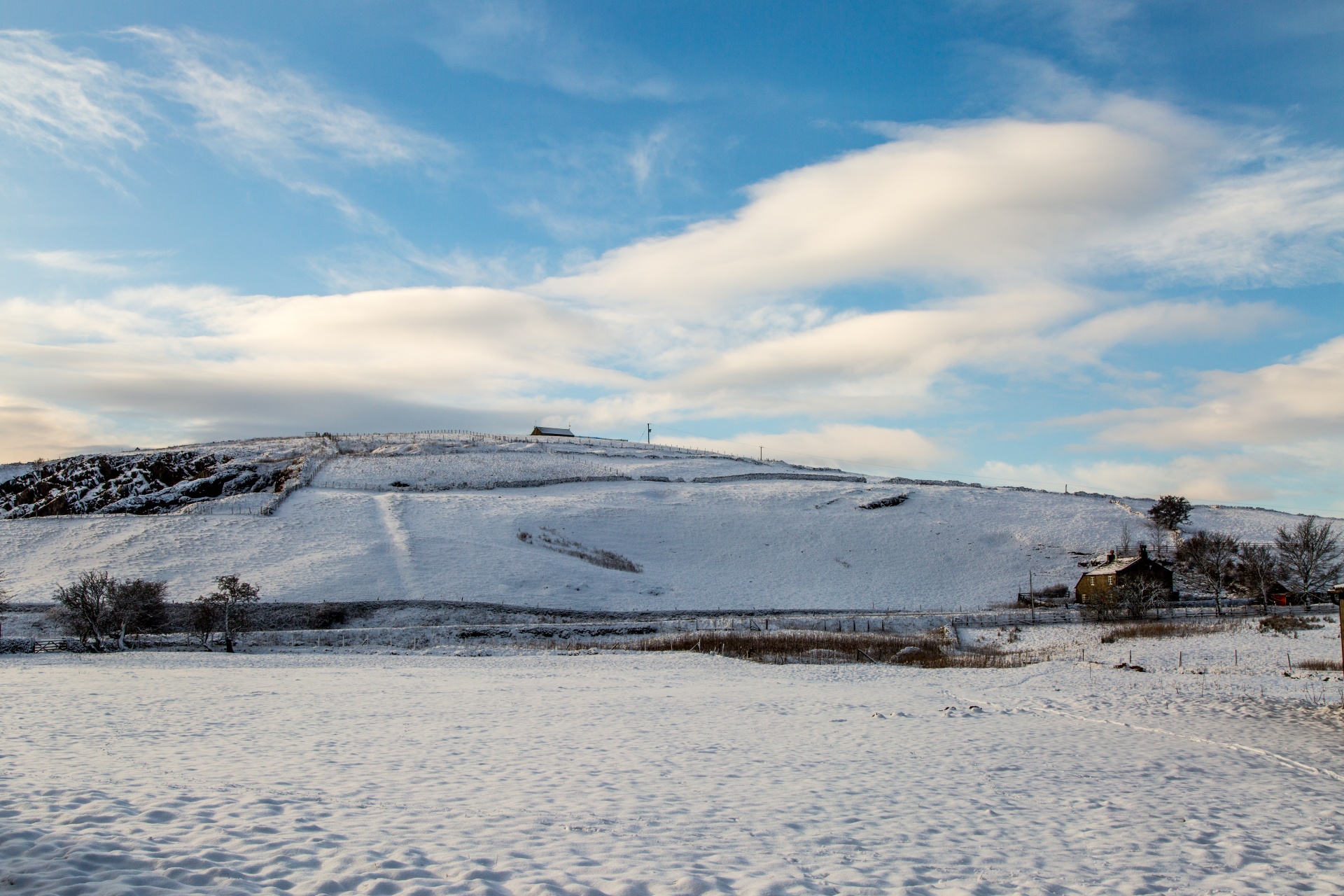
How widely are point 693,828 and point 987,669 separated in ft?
75.5

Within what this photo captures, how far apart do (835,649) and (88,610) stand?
33.2 m

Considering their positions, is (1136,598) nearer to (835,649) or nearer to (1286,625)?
(1286,625)

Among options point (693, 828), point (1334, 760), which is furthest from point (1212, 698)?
point (693, 828)

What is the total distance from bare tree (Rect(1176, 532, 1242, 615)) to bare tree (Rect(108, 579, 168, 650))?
6189 cm

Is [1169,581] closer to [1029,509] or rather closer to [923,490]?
[1029,509]

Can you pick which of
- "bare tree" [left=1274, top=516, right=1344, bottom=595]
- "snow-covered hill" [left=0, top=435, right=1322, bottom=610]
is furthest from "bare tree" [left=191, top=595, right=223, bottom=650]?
"bare tree" [left=1274, top=516, right=1344, bottom=595]

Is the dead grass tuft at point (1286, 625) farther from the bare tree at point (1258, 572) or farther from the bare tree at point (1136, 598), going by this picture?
the bare tree at point (1258, 572)

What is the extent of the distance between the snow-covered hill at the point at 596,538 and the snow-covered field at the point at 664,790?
30047mm

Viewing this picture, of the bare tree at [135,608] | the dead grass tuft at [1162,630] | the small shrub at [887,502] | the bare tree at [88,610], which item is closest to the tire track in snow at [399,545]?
the bare tree at [135,608]

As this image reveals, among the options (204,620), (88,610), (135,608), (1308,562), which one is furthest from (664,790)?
(1308,562)

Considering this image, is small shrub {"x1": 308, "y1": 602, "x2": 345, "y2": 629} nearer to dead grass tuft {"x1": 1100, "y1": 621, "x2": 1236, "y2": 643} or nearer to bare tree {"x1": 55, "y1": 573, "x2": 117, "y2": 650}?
bare tree {"x1": 55, "y1": 573, "x2": 117, "y2": 650}

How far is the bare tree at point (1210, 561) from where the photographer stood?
55062 millimetres

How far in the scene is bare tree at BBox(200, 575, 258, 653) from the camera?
37.9 m

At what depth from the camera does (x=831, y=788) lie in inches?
468
